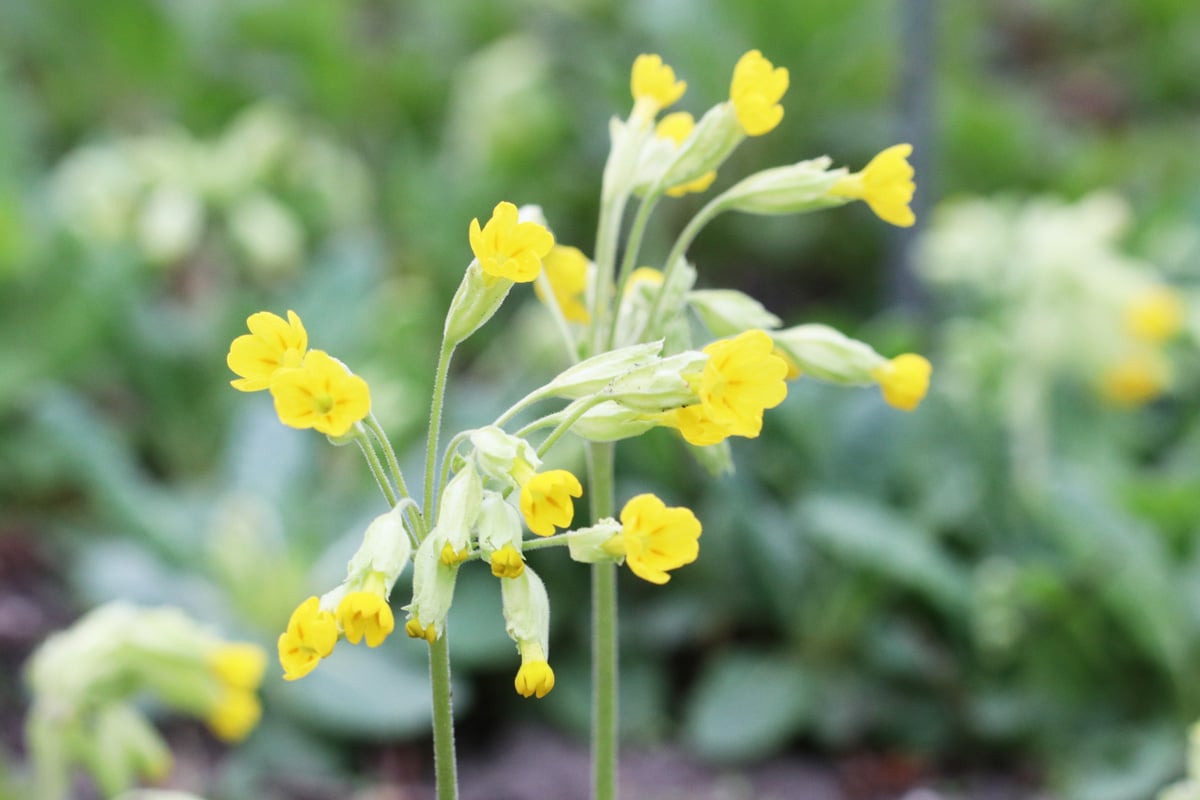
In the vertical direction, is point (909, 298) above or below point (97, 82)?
below

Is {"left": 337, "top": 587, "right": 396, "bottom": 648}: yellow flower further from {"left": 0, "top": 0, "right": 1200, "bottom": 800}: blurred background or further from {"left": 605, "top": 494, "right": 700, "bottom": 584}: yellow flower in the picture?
{"left": 0, "top": 0, "right": 1200, "bottom": 800}: blurred background

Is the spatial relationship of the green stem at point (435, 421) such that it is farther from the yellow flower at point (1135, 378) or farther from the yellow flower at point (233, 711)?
the yellow flower at point (1135, 378)

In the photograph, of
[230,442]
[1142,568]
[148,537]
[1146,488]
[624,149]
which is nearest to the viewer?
[624,149]

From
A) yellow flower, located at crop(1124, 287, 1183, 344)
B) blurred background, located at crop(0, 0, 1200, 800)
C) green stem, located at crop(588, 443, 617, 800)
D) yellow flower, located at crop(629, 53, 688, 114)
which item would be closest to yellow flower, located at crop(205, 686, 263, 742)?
blurred background, located at crop(0, 0, 1200, 800)

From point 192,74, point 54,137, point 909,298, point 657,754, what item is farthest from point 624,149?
point 54,137

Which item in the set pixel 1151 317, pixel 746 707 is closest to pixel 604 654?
pixel 746 707

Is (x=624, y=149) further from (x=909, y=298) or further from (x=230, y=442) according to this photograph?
(x=909, y=298)

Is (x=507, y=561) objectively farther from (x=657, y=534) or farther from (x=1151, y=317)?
(x=1151, y=317)
